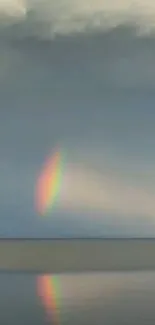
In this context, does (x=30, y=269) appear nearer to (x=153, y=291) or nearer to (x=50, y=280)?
(x=50, y=280)

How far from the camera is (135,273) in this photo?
45.4 meters

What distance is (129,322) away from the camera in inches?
923

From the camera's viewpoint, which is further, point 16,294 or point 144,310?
point 16,294

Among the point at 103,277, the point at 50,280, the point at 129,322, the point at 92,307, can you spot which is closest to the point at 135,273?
the point at 103,277

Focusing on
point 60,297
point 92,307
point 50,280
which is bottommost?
point 92,307

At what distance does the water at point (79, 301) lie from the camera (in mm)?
24156

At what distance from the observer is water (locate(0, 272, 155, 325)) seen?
24.2 meters

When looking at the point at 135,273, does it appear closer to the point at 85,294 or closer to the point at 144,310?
the point at 85,294

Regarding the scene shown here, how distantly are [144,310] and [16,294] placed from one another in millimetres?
7924

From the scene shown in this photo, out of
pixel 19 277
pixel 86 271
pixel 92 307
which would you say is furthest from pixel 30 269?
pixel 92 307

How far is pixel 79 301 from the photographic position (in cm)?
2905

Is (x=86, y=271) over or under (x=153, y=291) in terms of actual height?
over

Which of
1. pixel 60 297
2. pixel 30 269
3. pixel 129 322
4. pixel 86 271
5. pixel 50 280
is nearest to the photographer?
pixel 129 322

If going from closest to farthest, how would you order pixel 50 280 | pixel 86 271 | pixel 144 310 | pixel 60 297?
1. pixel 144 310
2. pixel 60 297
3. pixel 50 280
4. pixel 86 271
